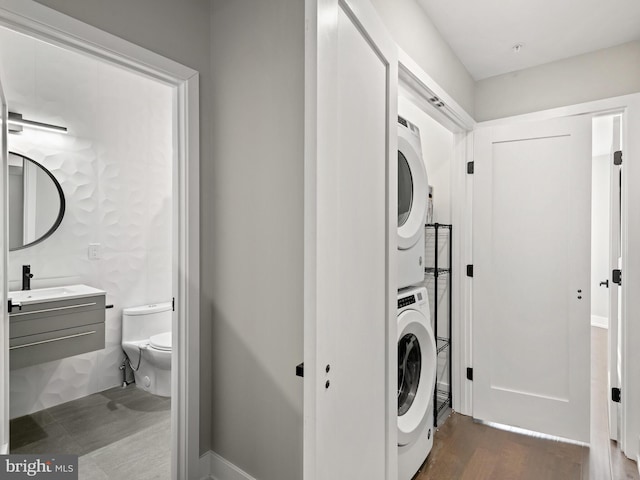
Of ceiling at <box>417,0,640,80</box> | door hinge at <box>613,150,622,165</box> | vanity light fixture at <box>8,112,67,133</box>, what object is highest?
ceiling at <box>417,0,640,80</box>

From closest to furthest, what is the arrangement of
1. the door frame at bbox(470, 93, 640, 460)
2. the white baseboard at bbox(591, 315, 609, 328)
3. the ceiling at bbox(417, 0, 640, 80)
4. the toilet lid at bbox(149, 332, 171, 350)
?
the ceiling at bbox(417, 0, 640, 80) < the door frame at bbox(470, 93, 640, 460) < the toilet lid at bbox(149, 332, 171, 350) < the white baseboard at bbox(591, 315, 609, 328)

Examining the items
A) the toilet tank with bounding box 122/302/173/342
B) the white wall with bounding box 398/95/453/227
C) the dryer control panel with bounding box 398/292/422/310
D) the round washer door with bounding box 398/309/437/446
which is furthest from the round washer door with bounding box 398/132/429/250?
the toilet tank with bounding box 122/302/173/342

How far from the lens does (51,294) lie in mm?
2395

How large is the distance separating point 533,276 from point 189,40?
250 centimetres

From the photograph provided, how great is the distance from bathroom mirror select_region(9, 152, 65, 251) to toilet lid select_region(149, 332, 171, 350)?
1032 millimetres

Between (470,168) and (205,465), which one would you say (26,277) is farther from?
(470,168)

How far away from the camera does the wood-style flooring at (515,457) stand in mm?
1898

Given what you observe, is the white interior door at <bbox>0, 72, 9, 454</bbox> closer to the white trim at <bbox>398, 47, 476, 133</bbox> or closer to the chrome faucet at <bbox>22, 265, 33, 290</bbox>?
the chrome faucet at <bbox>22, 265, 33, 290</bbox>

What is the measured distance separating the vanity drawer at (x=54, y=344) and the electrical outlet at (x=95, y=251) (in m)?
0.56

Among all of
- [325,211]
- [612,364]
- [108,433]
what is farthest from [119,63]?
[612,364]

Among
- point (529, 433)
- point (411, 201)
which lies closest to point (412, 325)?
point (411, 201)

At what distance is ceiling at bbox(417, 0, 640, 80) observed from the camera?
6.01 ft

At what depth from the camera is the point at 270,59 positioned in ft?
5.20

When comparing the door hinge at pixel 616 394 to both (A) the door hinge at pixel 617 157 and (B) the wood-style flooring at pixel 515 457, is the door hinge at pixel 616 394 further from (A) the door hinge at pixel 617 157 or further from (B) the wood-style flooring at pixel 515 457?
(A) the door hinge at pixel 617 157
